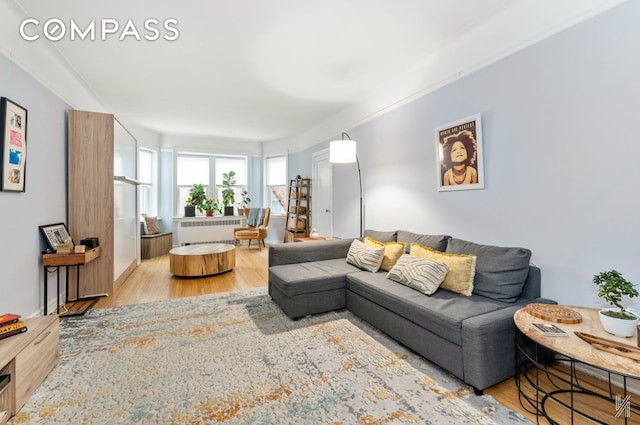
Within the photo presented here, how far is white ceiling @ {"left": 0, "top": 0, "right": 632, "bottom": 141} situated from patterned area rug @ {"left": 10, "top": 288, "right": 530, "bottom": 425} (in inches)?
99.2

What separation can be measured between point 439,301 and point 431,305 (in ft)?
0.37

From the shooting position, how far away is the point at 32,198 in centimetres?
259

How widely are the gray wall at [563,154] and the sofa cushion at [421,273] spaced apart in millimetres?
640

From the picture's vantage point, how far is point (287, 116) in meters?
5.21

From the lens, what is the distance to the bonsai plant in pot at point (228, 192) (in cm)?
697

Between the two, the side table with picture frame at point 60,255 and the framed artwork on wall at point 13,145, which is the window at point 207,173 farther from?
the framed artwork on wall at point 13,145

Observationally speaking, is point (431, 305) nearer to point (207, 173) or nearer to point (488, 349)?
point (488, 349)

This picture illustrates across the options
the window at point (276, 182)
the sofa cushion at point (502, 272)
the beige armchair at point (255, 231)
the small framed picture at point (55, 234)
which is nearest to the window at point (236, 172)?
the window at point (276, 182)

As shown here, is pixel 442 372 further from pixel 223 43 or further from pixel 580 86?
pixel 223 43

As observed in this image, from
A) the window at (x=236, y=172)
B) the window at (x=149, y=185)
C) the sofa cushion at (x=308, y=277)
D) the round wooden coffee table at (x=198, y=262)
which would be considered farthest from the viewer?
the window at (x=236, y=172)

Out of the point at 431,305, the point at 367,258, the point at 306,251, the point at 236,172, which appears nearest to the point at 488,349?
the point at 431,305

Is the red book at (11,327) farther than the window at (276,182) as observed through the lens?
No

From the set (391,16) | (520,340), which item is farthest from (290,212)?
(520,340)

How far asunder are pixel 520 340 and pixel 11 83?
14.0ft
